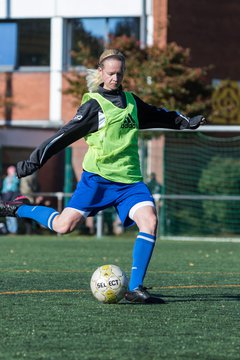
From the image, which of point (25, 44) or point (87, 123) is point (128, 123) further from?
point (25, 44)

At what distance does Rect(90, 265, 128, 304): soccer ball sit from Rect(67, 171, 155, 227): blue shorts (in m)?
0.51

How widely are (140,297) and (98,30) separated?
73.4 ft

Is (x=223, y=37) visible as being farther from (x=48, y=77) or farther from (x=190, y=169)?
(x=190, y=169)

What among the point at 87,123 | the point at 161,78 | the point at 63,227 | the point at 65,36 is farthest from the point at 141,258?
the point at 65,36

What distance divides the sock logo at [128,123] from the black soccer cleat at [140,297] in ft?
4.20

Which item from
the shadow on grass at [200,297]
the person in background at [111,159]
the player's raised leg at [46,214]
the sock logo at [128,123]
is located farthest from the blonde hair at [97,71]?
the shadow on grass at [200,297]

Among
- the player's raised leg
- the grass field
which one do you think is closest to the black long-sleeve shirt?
the player's raised leg

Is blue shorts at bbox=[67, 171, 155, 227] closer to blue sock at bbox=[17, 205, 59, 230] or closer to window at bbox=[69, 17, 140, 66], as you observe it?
blue sock at bbox=[17, 205, 59, 230]

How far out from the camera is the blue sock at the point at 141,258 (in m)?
8.45

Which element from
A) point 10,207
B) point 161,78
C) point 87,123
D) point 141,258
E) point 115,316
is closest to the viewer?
point 115,316

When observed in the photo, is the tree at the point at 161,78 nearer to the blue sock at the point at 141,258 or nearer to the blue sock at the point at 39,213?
the blue sock at the point at 39,213

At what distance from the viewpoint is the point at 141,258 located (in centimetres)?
845

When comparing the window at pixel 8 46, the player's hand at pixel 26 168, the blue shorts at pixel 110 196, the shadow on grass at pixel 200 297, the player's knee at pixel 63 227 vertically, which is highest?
the window at pixel 8 46

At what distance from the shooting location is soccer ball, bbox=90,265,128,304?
8.29 meters
